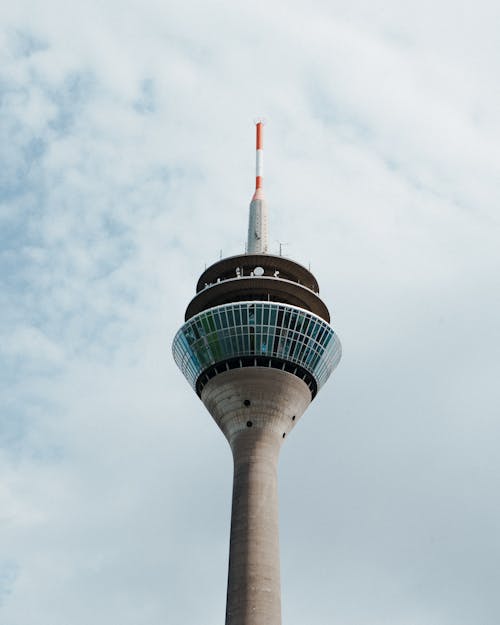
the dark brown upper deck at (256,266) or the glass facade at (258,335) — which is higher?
the dark brown upper deck at (256,266)

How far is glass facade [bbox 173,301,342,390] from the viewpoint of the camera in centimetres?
7681

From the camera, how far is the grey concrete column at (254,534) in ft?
216

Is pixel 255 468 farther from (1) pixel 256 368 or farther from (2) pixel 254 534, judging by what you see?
(1) pixel 256 368

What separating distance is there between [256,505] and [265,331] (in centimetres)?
1579

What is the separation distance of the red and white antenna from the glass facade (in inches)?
382

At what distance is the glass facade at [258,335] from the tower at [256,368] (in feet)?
0.30

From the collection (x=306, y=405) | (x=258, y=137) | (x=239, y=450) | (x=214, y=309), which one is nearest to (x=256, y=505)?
(x=239, y=450)

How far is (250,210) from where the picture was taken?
89375 millimetres

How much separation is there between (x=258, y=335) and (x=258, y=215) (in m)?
16.6

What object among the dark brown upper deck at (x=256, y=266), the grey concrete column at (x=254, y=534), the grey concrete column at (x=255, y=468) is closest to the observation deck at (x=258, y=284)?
the dark brown upper deck at (x=256, y=266)

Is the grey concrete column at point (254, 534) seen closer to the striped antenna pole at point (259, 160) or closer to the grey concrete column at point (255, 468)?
the grey concrete column at point (255, 468)

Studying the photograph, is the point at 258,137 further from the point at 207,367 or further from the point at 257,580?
the point at 257,580

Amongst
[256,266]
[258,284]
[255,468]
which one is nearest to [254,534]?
[255,468]

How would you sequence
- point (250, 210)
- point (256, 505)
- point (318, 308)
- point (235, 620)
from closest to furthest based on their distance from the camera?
point (235, 620) < point (256, 505) < point (318, 308) < point (250, 210)
